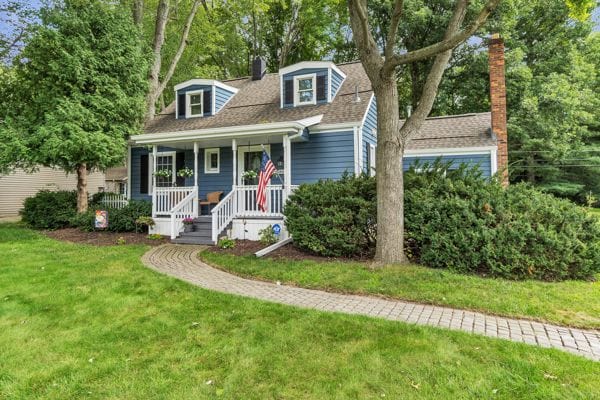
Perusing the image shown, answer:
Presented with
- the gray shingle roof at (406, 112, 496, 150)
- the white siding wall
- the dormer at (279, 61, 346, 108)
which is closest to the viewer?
the dormer at (279, 61, 346, 108)

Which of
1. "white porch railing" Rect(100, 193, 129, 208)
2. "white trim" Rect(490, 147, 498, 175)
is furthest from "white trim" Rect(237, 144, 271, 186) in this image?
"white trim" Rect(490, 147, 498, 175)

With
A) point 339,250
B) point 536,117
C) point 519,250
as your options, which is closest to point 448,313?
point 519,250

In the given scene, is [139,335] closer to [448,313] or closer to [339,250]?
[448,313]

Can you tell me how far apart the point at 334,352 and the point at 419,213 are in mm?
4102

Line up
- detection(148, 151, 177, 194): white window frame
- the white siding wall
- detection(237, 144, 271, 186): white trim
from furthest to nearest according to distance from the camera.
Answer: the white siding wall → detection(148, 151, 177, 194): white window frame → detection(237, 144, 271, 186): white trim

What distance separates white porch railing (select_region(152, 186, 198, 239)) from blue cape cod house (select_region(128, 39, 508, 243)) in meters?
0.03

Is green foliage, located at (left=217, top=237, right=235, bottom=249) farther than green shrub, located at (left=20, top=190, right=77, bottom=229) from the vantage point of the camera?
No

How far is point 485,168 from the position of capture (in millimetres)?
12102

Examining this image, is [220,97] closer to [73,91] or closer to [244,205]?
[73,91]

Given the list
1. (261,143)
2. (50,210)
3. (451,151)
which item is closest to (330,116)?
(261,143)

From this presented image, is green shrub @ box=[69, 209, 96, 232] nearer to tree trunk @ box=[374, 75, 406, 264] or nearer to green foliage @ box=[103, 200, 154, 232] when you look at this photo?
green foliage @ box=[103, 200, 154, 232]

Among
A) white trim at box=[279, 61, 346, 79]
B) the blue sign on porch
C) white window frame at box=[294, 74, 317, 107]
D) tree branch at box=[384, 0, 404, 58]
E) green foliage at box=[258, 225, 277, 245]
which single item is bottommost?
green foliage at box=[258, 225, 277, 245]

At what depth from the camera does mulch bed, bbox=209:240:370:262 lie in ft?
24.4

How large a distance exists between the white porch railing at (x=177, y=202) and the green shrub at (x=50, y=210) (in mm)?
3983
